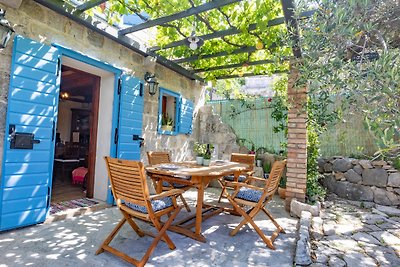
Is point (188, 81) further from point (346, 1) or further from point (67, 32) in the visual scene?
point (346, 1)

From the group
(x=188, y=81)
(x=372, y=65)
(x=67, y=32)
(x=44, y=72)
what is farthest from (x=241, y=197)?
(x=188, y=81)

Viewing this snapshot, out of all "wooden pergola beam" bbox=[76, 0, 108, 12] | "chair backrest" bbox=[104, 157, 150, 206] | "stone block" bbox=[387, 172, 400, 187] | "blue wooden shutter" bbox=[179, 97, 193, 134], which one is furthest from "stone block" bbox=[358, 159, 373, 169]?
"wooden pergola beam" bbox=[76, 0, 108, 12]

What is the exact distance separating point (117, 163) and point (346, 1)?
91.1 inches

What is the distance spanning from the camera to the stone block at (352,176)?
4696 millimetres

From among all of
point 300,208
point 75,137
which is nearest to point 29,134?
point 300,208

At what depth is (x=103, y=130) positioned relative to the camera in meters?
4.04

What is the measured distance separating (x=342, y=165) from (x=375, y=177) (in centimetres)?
57

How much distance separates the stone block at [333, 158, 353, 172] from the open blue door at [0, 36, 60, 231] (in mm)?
5076

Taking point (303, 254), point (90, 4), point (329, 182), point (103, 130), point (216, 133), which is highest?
point (90, 4)

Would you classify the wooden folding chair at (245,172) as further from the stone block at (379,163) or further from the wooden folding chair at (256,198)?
the stone block at (379,163)

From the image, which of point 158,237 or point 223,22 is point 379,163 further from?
point 158,237

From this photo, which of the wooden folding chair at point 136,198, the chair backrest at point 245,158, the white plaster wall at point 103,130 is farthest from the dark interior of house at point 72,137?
the chair backrest at point 245,158

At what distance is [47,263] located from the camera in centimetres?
205

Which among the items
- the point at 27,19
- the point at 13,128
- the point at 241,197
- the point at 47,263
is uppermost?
the point at 27,19
